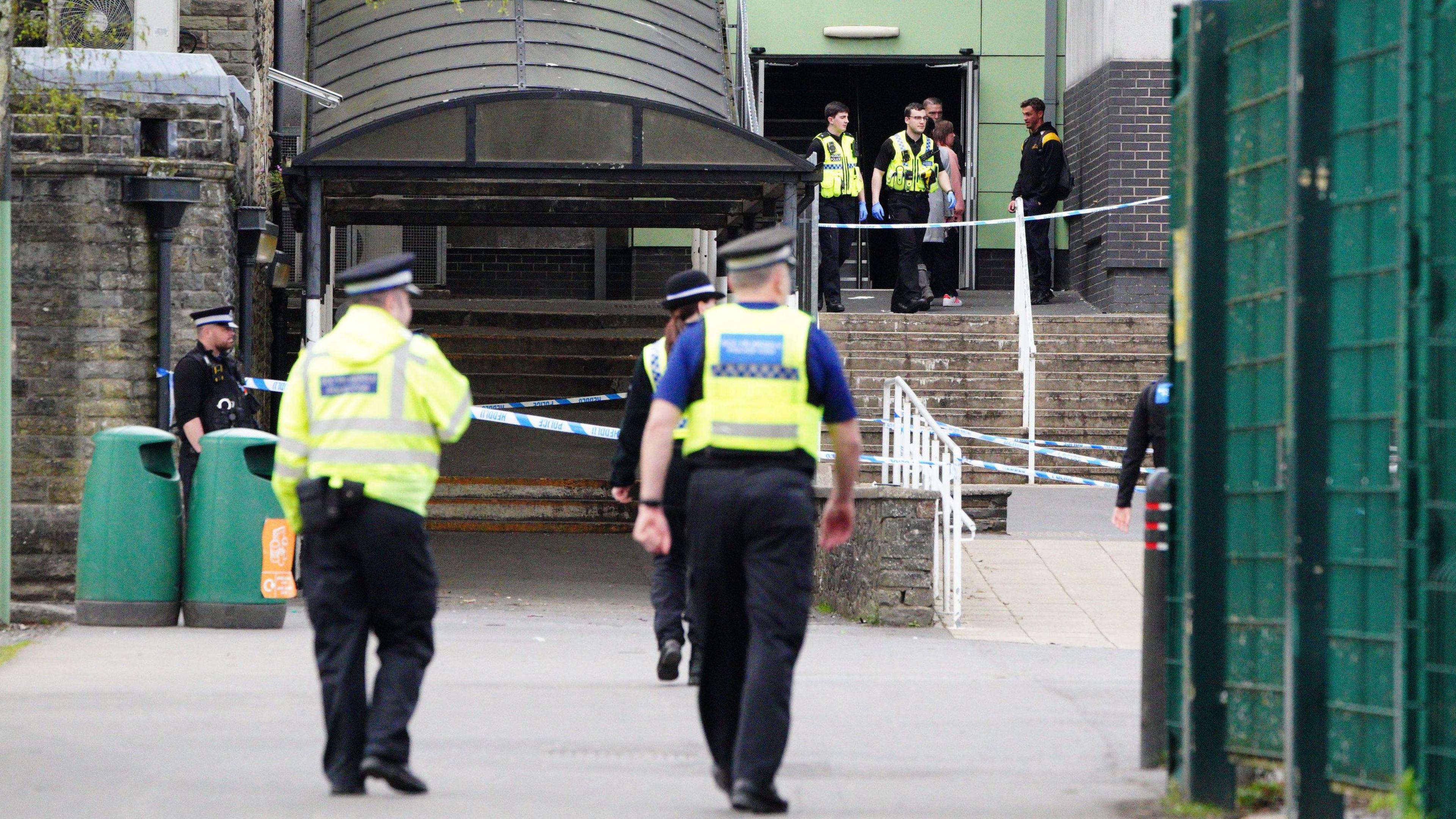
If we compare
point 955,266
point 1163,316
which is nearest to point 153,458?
point 1163,316

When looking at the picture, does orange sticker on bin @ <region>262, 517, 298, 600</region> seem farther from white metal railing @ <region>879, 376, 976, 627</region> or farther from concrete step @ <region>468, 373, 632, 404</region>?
concrete step @ <region>468, 373, 632, 404</region>

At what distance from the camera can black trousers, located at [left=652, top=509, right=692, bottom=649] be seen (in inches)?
302

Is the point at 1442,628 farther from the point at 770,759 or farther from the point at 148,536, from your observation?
the point at 148,536

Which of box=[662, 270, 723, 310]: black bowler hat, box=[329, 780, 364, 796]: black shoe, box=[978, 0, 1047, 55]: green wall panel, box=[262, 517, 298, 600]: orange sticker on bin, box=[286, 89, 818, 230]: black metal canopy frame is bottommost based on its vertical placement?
box=[329, 780, 364, 796]: black shoe

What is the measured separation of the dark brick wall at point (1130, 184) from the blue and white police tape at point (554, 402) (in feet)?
17.0

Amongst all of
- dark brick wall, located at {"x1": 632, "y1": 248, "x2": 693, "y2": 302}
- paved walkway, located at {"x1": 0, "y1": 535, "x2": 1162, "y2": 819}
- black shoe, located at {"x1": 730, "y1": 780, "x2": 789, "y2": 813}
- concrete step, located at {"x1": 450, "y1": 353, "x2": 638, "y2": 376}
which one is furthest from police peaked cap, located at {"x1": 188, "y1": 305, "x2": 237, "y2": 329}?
dark brick wall, located at {"x1": 632, "y1": 248, "x2": 693, "y2": 302}

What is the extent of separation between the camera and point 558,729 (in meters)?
6.50

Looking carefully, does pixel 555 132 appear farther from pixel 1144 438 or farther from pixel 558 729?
pixel 558 729

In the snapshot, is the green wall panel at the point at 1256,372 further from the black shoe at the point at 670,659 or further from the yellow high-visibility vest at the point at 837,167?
the yellow high-visibility vest at the point at 837,167

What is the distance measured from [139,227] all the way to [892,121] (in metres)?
14.0

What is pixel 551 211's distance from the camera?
49.0 ft

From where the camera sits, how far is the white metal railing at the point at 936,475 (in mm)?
10109

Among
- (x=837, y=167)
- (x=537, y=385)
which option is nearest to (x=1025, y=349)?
(x=837, y=167)

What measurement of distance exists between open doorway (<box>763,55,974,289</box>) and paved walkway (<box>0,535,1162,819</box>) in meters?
13.4
